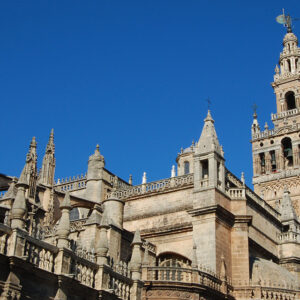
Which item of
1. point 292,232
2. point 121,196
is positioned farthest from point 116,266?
point 292,232

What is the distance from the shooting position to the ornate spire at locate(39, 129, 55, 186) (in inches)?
1492

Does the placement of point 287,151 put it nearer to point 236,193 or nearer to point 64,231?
point 236,193

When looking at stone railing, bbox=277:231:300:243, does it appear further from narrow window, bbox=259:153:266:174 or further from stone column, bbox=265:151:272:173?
narrow window, bbox=259:153:266:174

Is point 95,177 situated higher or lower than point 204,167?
higher

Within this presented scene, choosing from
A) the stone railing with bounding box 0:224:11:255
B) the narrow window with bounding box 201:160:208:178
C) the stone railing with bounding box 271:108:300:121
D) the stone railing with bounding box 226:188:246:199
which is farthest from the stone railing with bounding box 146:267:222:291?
the stone railing with bounding box 271:108:300:121

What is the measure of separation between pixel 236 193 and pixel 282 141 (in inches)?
1095

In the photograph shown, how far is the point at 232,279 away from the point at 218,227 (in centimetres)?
292

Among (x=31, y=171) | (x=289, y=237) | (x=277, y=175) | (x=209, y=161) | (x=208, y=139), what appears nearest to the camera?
(x=209, y=161)

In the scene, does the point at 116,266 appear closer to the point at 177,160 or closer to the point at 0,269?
the point at 0,269

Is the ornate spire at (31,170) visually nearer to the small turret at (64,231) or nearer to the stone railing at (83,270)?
the stone railing at (83,270)

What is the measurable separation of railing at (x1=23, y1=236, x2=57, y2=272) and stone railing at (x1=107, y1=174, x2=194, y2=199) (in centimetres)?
1713

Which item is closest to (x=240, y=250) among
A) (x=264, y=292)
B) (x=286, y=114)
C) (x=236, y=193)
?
(x=264, y=292)

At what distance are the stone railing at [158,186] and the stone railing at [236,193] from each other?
8.18ft

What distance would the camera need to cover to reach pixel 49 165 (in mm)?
38750
